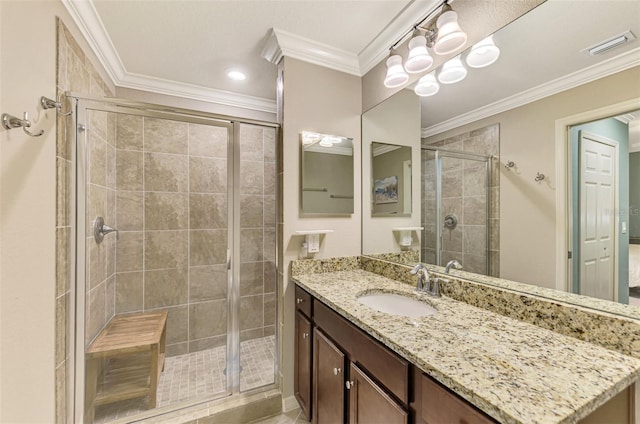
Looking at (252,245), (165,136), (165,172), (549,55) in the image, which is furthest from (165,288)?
(549,55)

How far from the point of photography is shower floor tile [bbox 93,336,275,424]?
63.6 inches

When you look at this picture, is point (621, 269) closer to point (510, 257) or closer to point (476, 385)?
point (510, 257)

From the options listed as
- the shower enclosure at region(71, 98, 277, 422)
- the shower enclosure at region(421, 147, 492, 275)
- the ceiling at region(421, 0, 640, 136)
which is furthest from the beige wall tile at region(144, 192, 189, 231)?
the ceiling at region(421, 0, 640, 136)

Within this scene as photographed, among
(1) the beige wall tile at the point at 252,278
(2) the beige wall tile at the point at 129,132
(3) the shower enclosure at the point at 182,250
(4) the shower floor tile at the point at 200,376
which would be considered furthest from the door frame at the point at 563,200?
(2) the beige wall tile at the point at 129,132

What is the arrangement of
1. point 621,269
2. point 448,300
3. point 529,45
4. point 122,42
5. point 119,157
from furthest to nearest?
point 119,157, point 122,42, point 448,300, point 529,45, point 621,269

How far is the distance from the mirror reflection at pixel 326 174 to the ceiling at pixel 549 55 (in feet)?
2.63

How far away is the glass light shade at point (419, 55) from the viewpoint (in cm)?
136

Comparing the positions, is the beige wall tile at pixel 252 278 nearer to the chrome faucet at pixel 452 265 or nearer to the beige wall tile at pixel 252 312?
the beige wall tile at pixel 252 312

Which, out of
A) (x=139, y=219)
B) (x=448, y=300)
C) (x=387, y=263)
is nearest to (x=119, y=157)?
(x=139, y=219)

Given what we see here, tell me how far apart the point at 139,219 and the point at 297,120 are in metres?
1.60

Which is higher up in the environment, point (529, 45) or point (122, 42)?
point (122, 42)

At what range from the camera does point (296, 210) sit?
1741 millimetres

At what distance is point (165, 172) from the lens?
2.24 metres

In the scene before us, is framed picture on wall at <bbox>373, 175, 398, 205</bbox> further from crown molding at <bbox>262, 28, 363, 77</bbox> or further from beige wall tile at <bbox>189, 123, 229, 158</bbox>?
beige wall tile at <bbox>189, 123, 229, 158</bbox>
